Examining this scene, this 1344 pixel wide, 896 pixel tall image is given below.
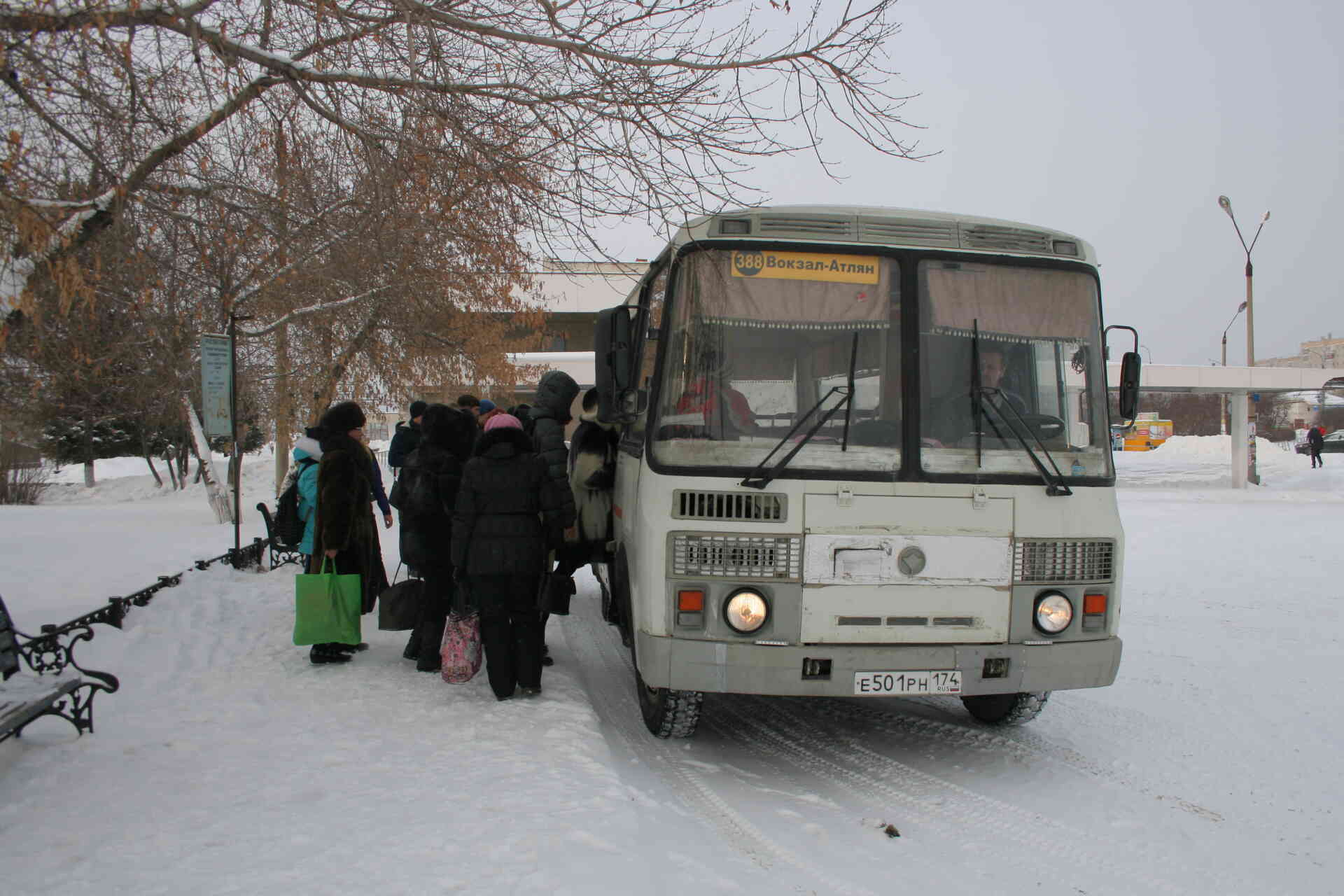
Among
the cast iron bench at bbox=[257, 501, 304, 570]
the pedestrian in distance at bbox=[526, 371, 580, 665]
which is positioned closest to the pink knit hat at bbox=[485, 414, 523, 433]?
the pedestrian in distance at bbox=[526, 371, 580, 665]

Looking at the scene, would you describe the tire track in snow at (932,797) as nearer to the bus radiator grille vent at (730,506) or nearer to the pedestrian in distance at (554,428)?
the bus radiator grille vent at (730,506)

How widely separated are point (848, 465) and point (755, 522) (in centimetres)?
57

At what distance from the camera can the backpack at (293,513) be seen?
770cm

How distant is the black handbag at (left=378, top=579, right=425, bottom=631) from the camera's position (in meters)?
6.91

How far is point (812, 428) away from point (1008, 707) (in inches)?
91.6

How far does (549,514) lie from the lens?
246 inches

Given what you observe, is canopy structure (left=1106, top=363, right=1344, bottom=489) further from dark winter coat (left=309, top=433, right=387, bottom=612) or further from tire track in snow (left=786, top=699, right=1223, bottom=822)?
dark winter coat (left=309, top=433, right=387, bottom=612)

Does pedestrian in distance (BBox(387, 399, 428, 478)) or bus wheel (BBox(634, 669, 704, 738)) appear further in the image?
pedestrian in distance (BBox(387, 399, 428, 478))

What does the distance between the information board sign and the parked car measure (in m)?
57.3

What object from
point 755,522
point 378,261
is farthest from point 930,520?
point 378,261

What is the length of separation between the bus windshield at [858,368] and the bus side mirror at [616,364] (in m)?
0.34

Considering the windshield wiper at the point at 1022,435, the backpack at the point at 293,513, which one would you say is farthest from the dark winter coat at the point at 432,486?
the windshield wiper at the point at 1022,435

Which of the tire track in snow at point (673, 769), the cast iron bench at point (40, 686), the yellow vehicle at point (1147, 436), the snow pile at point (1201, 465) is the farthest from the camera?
the yellow vehicle at point (1147, 436)

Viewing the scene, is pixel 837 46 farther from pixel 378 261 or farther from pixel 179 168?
pixel 378 261
